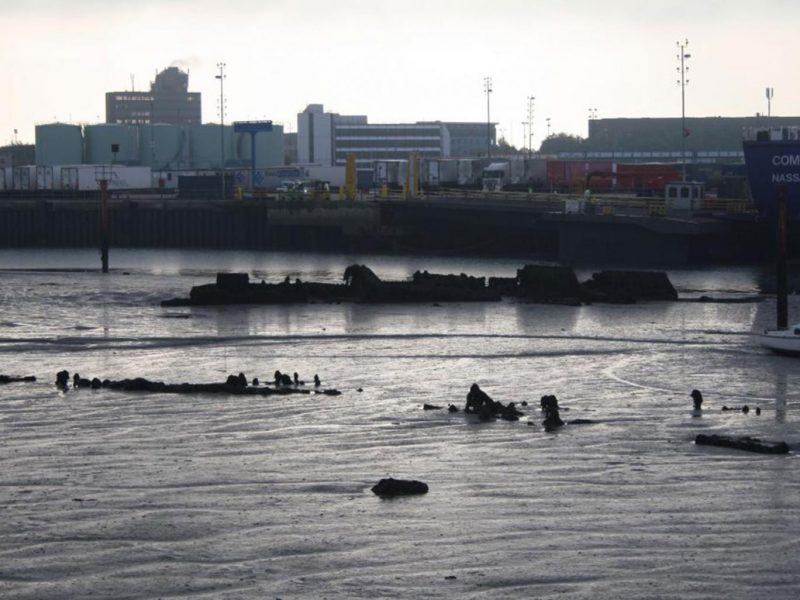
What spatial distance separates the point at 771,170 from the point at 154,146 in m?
99.6

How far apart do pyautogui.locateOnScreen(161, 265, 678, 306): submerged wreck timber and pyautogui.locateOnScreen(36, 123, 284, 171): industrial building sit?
10634cm

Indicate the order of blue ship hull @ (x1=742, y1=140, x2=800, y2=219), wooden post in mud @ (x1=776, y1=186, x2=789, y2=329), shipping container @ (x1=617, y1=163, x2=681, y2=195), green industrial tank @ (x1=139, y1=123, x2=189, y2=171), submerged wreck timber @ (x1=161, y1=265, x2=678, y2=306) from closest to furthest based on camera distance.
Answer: wooden post in mud @ (x1=776, y1=186, x2=789, y2=329) < submerged wreck timber @ (x1=161, y1=265, x2=678, y2=306) < blue ship hull @ (x1=742, y1=140, x2=800, y2=219) < shipping container @ (x1=617, y1=163, x2=681, y2=195) < green industrial tank @ (x1=139, y1=123, x2=189, y2=171)

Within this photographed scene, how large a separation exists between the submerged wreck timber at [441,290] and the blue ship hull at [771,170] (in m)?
23.3

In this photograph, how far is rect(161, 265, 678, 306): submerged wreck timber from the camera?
57812mm

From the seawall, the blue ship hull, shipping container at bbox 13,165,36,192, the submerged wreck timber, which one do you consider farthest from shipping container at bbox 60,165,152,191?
the submerged wreck timber

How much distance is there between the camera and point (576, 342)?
4538cm

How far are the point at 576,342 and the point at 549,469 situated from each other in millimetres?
20525

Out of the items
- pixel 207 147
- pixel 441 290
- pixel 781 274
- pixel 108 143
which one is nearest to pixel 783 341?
pixel 781 274

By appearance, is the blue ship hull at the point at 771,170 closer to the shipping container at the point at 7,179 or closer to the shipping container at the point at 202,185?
the shipping container at the point at 202,185

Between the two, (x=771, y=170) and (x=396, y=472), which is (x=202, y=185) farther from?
(x=396, y=472)

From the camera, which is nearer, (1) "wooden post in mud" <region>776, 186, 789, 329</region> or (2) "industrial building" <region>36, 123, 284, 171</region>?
(1) "wooden post in mud" <region>776, 186, 789, 329</region>

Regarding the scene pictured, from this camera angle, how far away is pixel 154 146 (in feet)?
557

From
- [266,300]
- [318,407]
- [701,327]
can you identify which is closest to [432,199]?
[266,300]

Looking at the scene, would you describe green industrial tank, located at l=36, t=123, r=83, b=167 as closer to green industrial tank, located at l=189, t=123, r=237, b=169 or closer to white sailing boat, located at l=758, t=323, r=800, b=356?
green industrial tank, located at l=189, t=123, r=237, b=169
